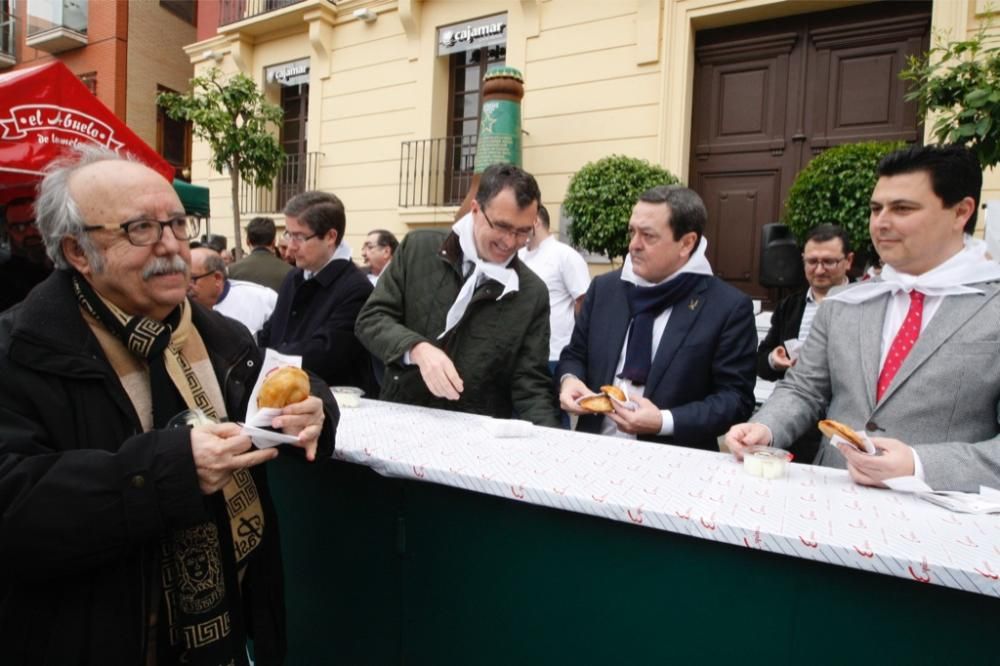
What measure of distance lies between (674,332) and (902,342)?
791 mm

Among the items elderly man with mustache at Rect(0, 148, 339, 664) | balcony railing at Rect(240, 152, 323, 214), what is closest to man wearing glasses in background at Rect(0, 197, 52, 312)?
elderly man with mustache at Rect(0, 148, 339, 664)

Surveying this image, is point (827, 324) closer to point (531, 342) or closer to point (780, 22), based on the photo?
point (531, 342)

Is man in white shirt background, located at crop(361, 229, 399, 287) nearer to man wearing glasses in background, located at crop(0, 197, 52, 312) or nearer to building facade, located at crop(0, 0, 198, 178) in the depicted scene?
man wearing glasses in background, located at crop(0, 197, 52, 312)

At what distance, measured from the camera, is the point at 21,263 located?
Result: 3.83 meters

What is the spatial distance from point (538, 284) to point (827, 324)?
1.11 meters

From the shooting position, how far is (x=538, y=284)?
2652 millimetres

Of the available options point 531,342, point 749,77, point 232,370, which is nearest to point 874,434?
point 531,342

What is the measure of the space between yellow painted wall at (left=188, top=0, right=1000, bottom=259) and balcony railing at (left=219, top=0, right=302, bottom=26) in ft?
1.36

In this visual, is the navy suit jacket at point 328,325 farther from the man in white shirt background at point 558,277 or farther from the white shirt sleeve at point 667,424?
the man in white shirt background at point 558,277

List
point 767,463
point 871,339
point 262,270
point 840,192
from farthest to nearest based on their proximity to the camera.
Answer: point 262,270
point 840,192
point 871,339
point 767,463

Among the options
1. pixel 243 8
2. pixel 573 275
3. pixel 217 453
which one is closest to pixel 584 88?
pixel 573 275

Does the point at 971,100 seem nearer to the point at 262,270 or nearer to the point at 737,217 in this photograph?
the point at 737,217

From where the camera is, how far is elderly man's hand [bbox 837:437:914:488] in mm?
1561

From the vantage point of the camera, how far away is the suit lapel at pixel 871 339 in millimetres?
1935
